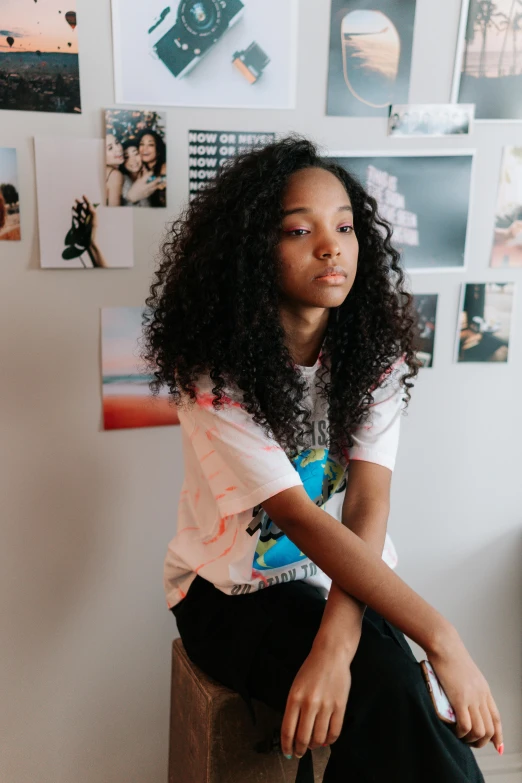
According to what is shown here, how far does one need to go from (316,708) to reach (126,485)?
0.57 metres

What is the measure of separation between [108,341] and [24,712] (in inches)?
26.2

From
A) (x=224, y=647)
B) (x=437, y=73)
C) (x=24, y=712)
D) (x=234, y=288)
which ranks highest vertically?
(x=437, y=73)

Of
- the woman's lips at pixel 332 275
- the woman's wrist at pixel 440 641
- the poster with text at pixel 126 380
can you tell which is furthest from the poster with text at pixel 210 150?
the woman's wrist at pixel 440 641

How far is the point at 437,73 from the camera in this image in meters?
1.20

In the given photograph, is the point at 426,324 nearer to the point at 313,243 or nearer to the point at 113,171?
the point at 313,243

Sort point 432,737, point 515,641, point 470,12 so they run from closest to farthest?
point 432,737 → point 470,12 → point 515,641

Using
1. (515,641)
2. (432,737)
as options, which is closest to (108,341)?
(432,737)

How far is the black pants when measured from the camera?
2.47 ft

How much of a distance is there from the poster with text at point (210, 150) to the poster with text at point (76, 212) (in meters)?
0.12

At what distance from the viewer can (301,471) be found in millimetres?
998

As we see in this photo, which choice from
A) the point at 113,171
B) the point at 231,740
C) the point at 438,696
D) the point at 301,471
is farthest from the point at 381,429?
the point at 113,171

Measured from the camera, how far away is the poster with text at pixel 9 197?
1.06m

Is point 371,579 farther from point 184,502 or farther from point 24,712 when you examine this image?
point 24,712

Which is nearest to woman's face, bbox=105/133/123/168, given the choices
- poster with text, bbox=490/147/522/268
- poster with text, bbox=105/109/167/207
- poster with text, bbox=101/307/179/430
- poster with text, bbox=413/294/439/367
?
poster with text, bbox=105/109/167/207
